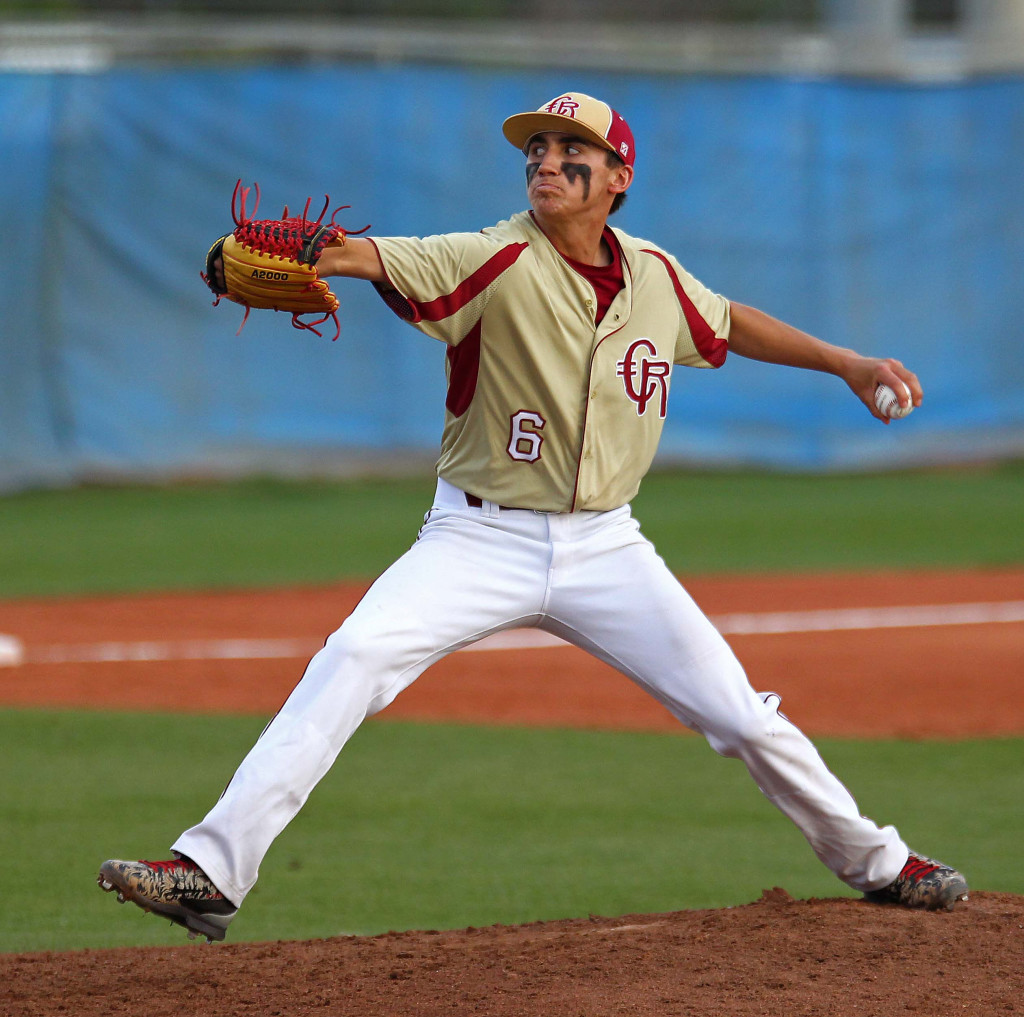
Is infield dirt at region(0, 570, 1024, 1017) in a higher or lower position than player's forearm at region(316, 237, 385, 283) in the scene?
lower

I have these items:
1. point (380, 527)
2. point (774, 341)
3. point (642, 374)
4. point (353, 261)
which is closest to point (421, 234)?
point (380, 527)

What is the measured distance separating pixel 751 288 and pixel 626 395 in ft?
43.3

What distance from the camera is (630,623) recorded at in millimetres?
4160

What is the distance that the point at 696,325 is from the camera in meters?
4.46

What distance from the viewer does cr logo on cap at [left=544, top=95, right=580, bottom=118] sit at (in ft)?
13.6

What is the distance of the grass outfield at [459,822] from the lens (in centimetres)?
497

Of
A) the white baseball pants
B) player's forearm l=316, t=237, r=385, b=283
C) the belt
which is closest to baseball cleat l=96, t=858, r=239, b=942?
the white baseball pants

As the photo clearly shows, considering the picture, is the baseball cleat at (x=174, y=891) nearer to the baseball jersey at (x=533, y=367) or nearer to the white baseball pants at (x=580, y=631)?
the white baseball pants at (x=580, y=631)

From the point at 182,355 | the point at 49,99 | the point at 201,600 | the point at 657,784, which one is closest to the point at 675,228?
the point at 182,355

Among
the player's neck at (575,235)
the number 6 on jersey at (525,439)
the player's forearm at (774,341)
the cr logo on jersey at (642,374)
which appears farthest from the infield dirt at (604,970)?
the player's neck at (575,235)

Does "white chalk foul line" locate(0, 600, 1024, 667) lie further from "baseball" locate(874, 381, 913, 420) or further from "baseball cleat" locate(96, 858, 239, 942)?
"baseball cleat" locate(96, 858, 239, 942)

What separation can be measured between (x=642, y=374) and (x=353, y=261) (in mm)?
854

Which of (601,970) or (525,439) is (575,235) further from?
(601,970)

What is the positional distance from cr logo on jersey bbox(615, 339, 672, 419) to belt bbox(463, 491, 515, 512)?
429 mm
